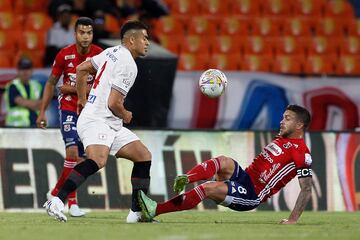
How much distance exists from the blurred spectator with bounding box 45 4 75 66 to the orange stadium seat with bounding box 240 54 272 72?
324 cm

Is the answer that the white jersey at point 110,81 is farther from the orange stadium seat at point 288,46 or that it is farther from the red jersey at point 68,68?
the orange stadium seat at point 288,46

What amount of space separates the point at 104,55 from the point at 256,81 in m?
6.82

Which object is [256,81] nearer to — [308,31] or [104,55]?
[308,31]

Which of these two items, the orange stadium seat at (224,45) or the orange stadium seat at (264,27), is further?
the orange stadium seat at (264,27)

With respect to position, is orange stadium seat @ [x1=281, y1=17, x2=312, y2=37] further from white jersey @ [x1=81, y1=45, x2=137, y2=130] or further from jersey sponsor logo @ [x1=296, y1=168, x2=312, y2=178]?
white jersey @ [x1=81, y1=45, x2=137, y2=130]

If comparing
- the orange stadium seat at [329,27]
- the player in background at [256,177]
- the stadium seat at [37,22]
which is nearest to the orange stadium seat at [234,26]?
the orange stadium seat at [329,27]

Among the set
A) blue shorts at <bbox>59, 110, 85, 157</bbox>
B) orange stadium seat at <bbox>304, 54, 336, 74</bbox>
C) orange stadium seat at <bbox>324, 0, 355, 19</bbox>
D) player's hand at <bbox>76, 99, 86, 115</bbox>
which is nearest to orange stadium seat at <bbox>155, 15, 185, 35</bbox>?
orange stadium seat at <bbox>304, 54, 336, 74</bbox>

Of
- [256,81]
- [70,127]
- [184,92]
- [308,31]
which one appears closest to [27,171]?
[70,127]

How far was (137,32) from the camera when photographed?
9727 mm

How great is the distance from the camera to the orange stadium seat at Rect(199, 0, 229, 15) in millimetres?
18953

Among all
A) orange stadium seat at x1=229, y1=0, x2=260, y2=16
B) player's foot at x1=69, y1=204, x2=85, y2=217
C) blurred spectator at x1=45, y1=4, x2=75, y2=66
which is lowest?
player's foot at x1=69, y1=204, x2=85, y2=217

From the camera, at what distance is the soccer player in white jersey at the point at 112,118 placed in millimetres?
9516

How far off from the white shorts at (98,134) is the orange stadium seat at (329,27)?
9995 millimetres

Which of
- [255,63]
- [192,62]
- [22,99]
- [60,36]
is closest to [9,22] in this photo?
[60,36]
